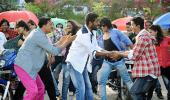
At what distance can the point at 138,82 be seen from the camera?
7633 mm

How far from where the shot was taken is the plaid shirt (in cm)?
747

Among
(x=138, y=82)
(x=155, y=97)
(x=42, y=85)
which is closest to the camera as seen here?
(x=138, y=82)

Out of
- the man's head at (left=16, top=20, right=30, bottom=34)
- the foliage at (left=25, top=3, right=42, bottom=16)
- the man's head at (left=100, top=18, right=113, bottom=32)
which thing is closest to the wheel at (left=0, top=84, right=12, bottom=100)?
the man's head at (left=16, top=20, right=30, bottom=34)

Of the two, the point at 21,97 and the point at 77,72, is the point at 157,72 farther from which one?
the point at 21,97

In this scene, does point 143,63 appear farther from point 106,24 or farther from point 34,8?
point 34,8

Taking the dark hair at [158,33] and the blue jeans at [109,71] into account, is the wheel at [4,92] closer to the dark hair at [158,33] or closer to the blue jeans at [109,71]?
the blue jeans at [109,71]

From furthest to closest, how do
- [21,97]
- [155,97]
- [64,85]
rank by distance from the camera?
[155,97]
[64,85]
[21,97]

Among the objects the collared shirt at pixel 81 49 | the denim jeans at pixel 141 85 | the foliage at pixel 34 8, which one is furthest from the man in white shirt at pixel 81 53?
the foliage at pixel 34 8

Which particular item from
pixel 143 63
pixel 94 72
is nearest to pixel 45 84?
pixel 143 63

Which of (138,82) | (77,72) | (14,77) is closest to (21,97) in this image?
(14,77)

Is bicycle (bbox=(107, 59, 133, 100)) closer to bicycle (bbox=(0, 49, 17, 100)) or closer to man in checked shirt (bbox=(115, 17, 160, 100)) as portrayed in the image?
man in checked shirt (bbox=(115, 17, 160, 100))

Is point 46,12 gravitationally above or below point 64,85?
below

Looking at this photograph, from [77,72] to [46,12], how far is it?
3344 centimetres

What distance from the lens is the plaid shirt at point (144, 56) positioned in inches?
294
